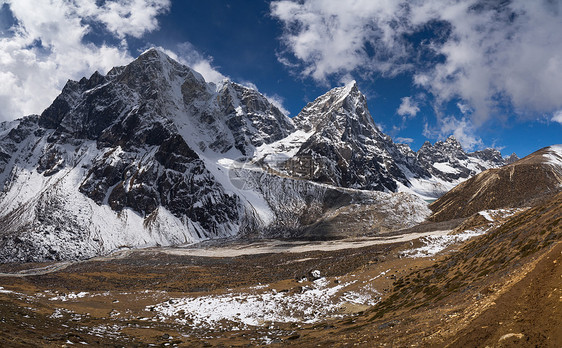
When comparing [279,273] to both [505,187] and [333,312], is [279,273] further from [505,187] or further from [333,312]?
[505,187]

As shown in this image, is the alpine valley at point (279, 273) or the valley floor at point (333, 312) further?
the alpine valley at point (279, 273)

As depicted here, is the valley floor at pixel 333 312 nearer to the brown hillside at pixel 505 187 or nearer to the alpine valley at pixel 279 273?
the alpine valley at pixel 279 273

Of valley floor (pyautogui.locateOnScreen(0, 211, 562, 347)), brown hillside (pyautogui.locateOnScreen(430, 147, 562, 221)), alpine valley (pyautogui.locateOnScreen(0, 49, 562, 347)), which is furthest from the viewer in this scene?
brown hillside (pyautogui.locateOnScreen(430, 147, 562, 221))

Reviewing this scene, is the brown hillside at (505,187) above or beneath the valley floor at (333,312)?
above

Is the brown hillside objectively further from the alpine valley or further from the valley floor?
the valley floor

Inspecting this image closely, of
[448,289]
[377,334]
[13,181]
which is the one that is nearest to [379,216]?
[448,289]

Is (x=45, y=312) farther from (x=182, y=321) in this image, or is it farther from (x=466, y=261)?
(x=466, y=261)

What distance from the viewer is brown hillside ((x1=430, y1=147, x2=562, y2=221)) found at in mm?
128500

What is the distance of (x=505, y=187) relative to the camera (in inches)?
5399

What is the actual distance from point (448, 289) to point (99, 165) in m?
206

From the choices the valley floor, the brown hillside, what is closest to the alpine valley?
the valley floor

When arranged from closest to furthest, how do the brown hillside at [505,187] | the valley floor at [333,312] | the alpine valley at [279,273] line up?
1. the valley floor at [333,312]
2. the alpine valley at [279,273]
3. the brown hillside at [505,187]

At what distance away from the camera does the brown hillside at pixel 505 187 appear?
128 meters

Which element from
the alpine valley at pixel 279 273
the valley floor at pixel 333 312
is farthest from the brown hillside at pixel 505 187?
the valley floor at pixel 333 312
